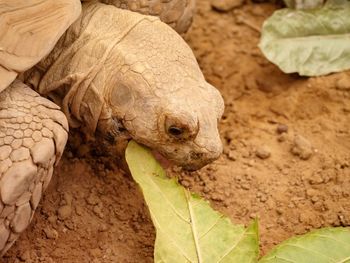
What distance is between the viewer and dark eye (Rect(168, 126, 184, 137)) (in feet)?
Answer: 7.16

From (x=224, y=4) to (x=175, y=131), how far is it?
1480 mm

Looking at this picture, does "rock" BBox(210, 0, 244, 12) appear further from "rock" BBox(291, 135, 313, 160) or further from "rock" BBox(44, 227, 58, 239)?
"rock" BBox(44, 227, 58, 239)

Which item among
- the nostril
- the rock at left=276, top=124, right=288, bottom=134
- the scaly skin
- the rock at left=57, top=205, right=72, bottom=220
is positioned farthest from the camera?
the rock at left=276, top=124, right=288, bottom=134

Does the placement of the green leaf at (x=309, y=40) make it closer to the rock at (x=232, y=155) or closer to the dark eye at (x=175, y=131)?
the rock at (x=232, y=155)

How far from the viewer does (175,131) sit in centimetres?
220

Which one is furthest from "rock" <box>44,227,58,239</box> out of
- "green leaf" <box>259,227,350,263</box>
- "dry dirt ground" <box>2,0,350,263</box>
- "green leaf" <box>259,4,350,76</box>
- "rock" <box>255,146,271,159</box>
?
"green leaf" <box>259,4,350,76</box>

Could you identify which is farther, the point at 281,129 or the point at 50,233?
the point at 281,129

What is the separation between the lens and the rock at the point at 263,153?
8.96 feet

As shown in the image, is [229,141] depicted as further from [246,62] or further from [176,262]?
[176,262]

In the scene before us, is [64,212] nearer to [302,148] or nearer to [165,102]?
[165,102]

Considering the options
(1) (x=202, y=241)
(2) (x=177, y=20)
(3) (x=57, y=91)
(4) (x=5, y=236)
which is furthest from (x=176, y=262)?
(2) (x=177, y=20)

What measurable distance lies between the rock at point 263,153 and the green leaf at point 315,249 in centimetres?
54

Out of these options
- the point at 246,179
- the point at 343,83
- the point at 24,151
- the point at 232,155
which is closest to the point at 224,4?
the point at 343,83

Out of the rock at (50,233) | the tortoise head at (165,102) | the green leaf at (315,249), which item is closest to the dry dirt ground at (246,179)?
the rock at (50,233)
